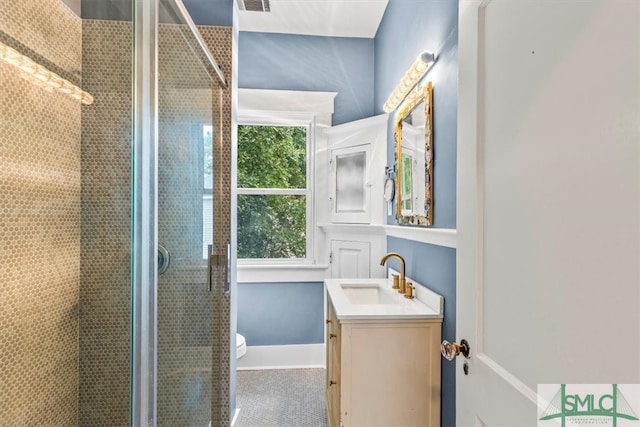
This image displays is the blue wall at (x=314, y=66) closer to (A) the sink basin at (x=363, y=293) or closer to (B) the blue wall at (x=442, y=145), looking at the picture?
(B) the blue wall at (x=442, y=145)

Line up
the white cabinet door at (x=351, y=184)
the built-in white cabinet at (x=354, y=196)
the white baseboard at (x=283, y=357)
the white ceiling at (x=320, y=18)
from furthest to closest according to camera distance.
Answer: the white baseboard at (x=283, y=357)
the white cabinet door at (x=351, y=184)
the built-in white cabinet at (x=354, y=196)
the white ceiling at (x=320, y=18)

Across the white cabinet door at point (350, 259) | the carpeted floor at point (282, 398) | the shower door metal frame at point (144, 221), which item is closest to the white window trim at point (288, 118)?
the white cabinet door at point (350, 259)

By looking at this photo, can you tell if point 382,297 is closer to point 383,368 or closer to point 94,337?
point 383,368

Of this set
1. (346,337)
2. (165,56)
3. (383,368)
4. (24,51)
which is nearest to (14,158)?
(24,51)

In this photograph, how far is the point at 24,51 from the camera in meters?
1.46

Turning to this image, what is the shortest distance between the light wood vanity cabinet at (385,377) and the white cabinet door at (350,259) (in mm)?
1223

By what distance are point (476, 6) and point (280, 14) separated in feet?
6.86

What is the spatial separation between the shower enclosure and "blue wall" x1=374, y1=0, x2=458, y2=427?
114 cm

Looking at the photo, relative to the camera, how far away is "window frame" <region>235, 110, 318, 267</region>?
2.86 meters

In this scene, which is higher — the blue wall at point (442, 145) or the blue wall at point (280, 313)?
the blue wall at point (442, 145)

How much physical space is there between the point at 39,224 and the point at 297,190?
1.83 meters

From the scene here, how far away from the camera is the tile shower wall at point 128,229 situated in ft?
4.46

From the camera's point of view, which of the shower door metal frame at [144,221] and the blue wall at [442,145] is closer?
the shower door metal frame at [144,221]

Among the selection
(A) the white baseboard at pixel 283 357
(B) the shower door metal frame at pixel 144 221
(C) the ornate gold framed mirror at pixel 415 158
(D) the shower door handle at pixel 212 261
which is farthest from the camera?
(A) the white baseboard at pixel 283 357
